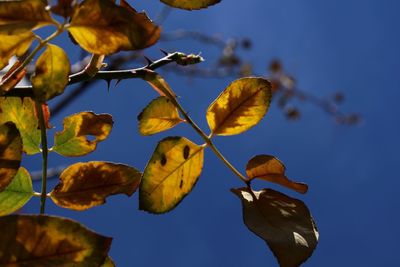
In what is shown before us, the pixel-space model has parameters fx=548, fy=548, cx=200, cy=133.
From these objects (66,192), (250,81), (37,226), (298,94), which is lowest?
(298,94)

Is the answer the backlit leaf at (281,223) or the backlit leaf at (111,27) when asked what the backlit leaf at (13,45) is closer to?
the backlit leaf at (111,27)

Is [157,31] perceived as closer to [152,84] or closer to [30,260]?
[152,84]

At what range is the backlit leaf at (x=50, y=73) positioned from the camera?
0.65 metres

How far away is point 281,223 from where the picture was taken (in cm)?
73

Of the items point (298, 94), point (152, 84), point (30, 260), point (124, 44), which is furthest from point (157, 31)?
point (298, 94)

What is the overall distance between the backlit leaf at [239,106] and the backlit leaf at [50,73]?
0.88 ft

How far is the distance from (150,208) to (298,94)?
4.79 metres

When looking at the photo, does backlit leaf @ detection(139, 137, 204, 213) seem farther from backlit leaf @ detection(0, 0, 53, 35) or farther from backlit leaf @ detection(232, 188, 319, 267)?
backlit leaf @ detection(0, 0, 53, 35)

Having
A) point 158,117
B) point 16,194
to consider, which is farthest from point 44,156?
point 158,117

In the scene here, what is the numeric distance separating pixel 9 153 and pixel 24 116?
19 centimetres

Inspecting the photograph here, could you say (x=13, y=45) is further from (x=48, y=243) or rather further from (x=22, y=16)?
(x=48, y=243)

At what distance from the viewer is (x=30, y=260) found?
562 millimetres

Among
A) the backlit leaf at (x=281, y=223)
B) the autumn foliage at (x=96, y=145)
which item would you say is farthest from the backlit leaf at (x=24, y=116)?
the backlit leaf at (x=281, y=223)

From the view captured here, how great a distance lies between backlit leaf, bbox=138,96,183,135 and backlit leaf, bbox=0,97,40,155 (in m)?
0.17
